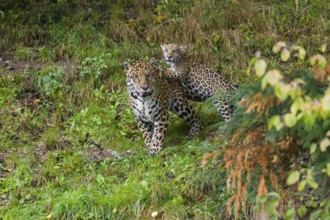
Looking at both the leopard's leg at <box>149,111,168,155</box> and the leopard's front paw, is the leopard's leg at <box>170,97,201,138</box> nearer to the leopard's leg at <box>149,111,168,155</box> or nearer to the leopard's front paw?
the leopard's leg at <box>149,111,168,155</box>

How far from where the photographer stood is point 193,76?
1086 centimetres

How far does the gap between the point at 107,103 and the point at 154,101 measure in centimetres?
183

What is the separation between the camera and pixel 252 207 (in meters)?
8.48

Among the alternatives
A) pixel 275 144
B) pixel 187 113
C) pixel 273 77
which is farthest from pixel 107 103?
pixel 273 77

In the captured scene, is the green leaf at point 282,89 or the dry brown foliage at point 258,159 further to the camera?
the dry brown foliage at point 258,159

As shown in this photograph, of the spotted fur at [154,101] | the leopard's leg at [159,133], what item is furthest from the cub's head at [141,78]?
the leopard's leg at [159,133]

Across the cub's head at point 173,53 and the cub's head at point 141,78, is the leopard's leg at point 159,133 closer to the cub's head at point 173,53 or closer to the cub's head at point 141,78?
the cub's head at point 141,78

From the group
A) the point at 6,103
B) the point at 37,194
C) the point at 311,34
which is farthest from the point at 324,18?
the point at 37,194

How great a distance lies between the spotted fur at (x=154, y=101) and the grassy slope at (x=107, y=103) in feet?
0.75

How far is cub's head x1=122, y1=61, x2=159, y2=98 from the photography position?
392 inches

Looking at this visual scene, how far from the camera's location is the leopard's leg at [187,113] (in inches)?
420

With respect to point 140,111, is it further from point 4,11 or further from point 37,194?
point 4,11

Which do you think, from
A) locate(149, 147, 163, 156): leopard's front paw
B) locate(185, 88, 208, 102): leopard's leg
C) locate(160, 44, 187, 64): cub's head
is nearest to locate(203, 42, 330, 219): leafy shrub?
locate(149, 147, 163, 156): leopard's front paw

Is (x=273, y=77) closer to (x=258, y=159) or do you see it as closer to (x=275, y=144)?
(x=258, y=159)
